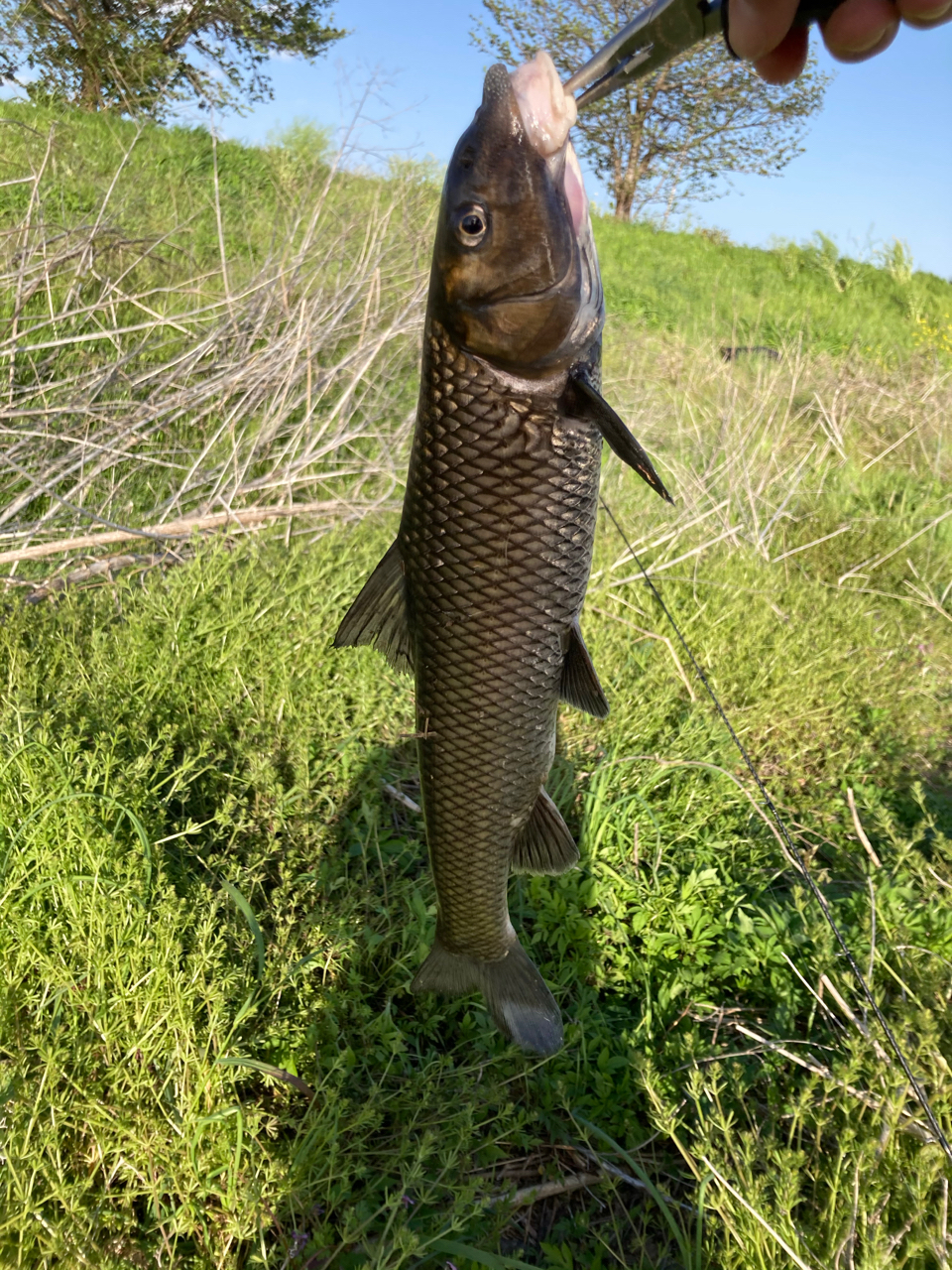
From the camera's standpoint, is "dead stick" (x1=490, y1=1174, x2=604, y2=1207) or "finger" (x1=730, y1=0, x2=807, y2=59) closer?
"finger" (x1=730, y1=0, x2=807, y2=59)

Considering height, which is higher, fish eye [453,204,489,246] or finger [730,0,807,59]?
finger [730,0,807,59]

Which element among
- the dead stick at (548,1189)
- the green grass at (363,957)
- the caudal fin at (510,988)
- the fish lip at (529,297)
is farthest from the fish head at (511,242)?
the dead stick at (548,1189)

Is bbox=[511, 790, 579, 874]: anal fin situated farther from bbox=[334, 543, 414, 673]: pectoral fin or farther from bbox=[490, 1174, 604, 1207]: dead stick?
bbox=[490, 1174, 604, 1207]: dead stick

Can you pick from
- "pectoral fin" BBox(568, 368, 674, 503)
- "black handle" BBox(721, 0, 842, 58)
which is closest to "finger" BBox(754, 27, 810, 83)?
"black handle" BBox(721, 0, 842, 58)

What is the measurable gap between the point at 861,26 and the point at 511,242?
92 cm

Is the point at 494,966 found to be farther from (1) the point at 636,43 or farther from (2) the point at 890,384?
(2) the point at 890,384

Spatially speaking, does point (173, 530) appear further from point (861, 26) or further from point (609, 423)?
point (861, 26)

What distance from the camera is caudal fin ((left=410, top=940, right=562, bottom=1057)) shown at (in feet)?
6.48

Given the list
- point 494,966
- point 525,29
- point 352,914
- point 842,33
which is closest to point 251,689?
point 352,914

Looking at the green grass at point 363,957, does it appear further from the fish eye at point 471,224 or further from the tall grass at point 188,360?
the fish eye at point 471,224

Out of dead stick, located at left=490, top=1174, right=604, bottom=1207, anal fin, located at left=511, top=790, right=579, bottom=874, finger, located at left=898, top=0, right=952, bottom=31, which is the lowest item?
dead stick, located at left=490, top=1174, right=604, bottom=1207

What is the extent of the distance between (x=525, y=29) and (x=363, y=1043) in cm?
3045

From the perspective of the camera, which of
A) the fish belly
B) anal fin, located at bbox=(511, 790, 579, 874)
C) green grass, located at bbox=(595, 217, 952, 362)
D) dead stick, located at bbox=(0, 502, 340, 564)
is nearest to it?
the fish belly

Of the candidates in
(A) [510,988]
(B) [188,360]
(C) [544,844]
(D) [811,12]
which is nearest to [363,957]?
(A) [510,988]
